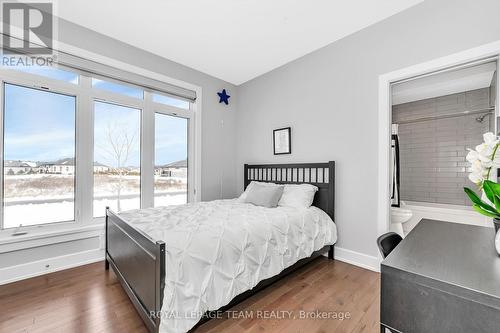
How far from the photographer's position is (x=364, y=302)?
1.90 metres

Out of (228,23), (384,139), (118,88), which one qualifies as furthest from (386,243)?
(118,88)

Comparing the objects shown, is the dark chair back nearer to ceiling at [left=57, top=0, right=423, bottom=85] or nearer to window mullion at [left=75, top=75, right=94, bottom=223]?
ceiling at [left=57, top=0, right=423, bottom=85]

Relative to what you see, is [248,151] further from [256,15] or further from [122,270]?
[122,270]

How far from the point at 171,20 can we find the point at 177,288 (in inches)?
107

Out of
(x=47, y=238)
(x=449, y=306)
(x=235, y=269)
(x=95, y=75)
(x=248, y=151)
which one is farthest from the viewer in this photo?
(x=248, y=151)

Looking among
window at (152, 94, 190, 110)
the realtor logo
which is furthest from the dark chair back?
the realtor logo

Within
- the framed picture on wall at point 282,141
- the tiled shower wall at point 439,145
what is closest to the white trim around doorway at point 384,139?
the framed picture on wall at point 282,141

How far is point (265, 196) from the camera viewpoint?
2861mm

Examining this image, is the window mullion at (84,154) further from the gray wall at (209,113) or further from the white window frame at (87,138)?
the gray wall at (209,113)

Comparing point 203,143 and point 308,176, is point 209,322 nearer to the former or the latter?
point 308,176

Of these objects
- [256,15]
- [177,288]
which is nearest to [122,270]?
[177,288]

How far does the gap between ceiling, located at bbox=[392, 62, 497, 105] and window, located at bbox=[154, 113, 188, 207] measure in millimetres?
3255

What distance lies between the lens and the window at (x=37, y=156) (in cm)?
231

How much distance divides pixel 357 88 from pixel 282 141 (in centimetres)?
125
